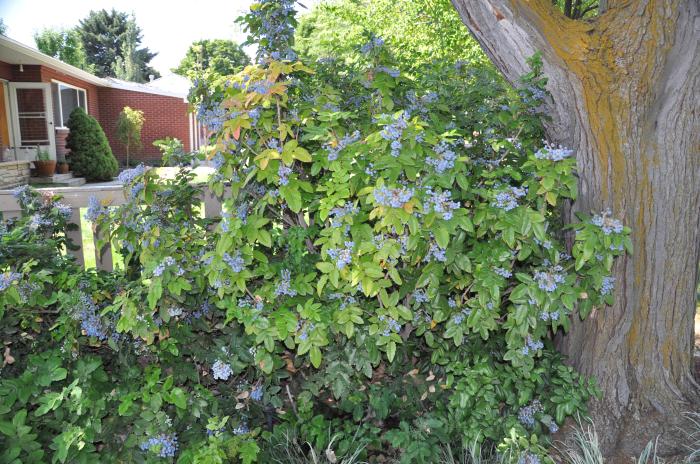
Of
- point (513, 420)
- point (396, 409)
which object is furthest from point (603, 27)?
point (396, 409)

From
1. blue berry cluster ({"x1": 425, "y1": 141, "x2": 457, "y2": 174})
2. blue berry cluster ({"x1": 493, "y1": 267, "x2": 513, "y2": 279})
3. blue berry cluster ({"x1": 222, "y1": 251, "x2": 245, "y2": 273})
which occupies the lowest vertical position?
blue berry cluster ({"x1": 493, "y1": 267, "x2": 513, "y2": 279})

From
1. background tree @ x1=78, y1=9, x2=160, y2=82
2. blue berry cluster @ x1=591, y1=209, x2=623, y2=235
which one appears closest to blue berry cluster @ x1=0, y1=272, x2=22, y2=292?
blue berry cluster @ x1=591, y1=209, x2=623, y2=235

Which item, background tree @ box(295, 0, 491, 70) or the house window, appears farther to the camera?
the house window

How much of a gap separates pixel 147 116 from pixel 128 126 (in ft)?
8.66

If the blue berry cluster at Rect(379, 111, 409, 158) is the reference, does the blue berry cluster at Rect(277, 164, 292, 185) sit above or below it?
below

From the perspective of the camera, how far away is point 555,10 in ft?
9.66

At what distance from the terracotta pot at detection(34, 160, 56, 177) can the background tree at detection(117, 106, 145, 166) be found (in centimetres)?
477

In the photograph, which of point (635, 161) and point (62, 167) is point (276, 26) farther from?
point (62, 167)

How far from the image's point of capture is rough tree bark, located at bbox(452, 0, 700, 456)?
2672 mm

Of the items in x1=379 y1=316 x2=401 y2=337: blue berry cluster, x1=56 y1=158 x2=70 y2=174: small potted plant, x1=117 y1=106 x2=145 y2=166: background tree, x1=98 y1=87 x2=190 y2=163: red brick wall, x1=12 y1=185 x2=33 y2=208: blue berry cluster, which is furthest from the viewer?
x1=98 y1=87 x2=190 y2=163: red brick wall

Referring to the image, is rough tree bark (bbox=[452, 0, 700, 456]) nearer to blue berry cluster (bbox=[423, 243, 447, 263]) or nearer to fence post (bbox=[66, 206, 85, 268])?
blue berry cluster (bbox=[423, 243, 447, 263])

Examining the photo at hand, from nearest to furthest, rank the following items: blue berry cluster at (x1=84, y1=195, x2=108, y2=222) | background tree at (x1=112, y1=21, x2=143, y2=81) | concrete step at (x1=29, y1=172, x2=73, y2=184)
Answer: blue berry cluster at (x1=84, y1=195, x2=108, y2=222) → concrete step at (x1=29, y1=172, x2=73, y2=184) → background tree at (x1=112, y1=21, x2=143, y2=81)

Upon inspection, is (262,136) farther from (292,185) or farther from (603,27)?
(603,27)

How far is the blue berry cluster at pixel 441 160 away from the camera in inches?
89.1
